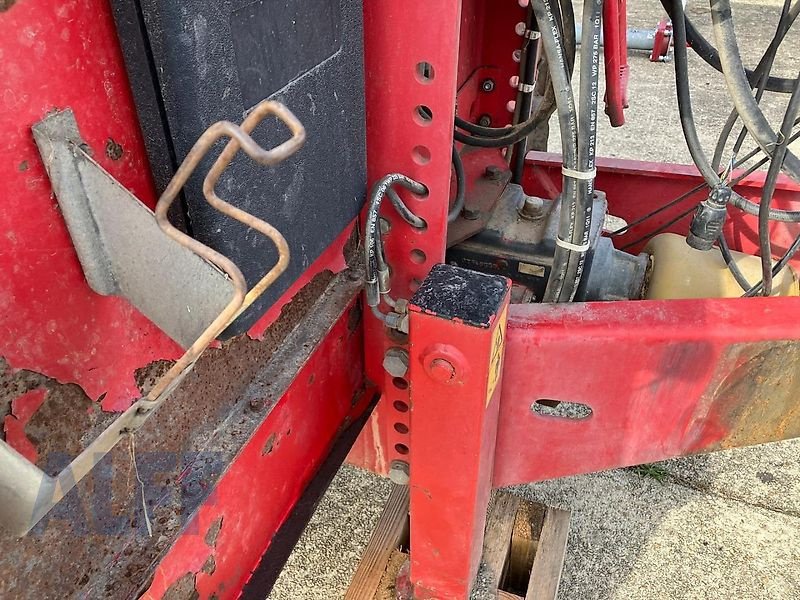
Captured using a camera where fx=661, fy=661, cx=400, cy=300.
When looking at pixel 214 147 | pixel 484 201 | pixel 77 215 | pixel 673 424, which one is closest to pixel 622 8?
pixel 484 201

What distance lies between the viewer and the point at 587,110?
0.96 m

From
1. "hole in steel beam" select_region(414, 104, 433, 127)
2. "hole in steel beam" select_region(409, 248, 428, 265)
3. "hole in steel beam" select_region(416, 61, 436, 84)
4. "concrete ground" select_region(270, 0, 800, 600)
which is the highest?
"hole in steel beam" select_region(416, 61, 436, 84)

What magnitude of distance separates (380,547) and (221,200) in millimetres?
1128

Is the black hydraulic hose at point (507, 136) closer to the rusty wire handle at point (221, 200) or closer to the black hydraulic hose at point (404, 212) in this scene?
the black hydraulic hose at point (404, 212)

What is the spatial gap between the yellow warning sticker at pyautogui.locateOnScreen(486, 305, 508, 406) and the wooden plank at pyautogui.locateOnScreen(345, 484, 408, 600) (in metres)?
0.65

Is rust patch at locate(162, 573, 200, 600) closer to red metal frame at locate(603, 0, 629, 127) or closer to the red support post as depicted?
the red support post

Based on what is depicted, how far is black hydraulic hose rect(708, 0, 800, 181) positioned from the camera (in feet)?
3.36

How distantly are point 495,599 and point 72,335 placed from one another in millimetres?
1048

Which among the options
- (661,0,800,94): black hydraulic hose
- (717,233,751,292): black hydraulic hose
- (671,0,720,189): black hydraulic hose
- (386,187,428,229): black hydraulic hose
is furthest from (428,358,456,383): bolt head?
(661,0,800,94): black hydraulic hose

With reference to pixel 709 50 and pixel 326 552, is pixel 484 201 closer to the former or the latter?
pixel 709 50

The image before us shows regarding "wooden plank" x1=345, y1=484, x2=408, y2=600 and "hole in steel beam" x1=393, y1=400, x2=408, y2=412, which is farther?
"wooden plank" x1=345, y1=484, x2=408, y2=600

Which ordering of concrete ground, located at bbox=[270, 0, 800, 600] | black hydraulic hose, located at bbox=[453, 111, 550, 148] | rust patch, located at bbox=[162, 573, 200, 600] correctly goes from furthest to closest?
concrete ground, located at bbox=[270, 0, 800, 600] → black hydraulic hose, located at bbox=[453, 111, 550, 148] → rust patch, located at bbox=[162, 573, 200, 600]

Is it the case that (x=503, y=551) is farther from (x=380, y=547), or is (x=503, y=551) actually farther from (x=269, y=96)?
(x=269, y=96)

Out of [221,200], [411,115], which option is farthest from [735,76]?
[221,200]
